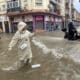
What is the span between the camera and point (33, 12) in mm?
43875

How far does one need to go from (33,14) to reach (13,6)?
6658mm

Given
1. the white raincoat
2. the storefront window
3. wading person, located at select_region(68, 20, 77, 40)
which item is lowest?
the storefront window

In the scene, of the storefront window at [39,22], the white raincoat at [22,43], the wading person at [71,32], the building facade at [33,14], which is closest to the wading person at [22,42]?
the white raincoat at [22,43]

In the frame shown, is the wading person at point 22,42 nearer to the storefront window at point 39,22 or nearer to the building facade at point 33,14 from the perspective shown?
the building facade at point 33,14

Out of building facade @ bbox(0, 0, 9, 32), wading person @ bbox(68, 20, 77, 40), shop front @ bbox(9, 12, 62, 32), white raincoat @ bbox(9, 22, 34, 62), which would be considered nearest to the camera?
white raincoat @ bbox(9, 22, 34, 62)

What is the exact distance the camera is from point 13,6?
161 feet

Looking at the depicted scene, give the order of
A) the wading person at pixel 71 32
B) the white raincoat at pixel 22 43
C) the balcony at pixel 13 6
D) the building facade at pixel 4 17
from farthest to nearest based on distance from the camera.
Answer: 1. the building facade at pixel 4 17
2. the balcony at pixel 13 6
3. the wading person at pixel 71 32
4. the white raincoat at pixel 22 43

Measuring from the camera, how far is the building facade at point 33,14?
44156 mm

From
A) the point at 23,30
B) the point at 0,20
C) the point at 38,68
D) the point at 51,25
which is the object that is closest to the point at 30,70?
the point at 38,68

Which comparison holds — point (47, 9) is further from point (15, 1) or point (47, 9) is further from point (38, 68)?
point (38, 68)

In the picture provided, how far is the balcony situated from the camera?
47.8m

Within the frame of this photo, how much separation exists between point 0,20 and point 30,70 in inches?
1819

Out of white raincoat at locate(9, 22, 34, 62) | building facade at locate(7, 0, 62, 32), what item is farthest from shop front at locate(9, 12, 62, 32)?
white raincoat at locate(9, 22, 34, 62)

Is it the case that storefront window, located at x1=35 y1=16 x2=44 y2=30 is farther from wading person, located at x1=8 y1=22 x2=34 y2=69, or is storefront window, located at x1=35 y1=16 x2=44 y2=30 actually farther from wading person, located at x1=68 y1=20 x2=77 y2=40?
wading person, located at x1=8 y1=22 x2=34 y2=69
